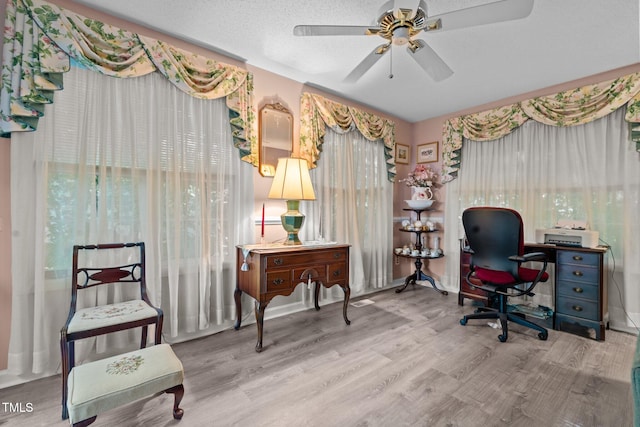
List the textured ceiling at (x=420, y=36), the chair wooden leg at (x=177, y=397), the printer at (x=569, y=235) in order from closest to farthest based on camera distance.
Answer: the chair wooden leg at (x=177, y=397) → the textured ceiling at (x=420, y=36) → the printer at (x=569, y=235)

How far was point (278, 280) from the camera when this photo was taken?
221 cm

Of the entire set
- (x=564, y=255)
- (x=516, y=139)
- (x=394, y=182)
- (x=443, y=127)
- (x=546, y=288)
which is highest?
(x=443, y=127)

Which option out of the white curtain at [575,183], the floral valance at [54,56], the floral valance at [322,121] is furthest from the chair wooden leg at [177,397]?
the white curtain at [575,183]

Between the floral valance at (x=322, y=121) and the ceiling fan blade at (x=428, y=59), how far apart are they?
1236 mm

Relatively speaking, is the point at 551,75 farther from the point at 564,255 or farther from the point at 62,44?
the point at 62,44

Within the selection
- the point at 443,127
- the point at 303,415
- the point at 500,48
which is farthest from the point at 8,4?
the point at 443,127

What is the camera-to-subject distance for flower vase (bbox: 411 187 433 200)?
3.70 m

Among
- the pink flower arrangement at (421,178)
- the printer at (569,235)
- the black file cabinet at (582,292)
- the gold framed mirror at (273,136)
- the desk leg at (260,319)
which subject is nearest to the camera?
the desk leg at (260,319)

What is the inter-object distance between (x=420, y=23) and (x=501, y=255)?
1.89 m

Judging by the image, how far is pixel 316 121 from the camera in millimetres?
3021

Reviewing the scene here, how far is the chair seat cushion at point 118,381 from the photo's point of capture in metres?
1.10

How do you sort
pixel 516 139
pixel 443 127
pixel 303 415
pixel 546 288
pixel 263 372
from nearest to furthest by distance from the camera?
1. pixel 303 415
2. pixel 263 372
3. pixel 546 288
4. pixel 516 139
5. pixel 443 127

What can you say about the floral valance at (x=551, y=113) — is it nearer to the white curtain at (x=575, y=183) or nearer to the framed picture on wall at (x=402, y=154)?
the white curtain at (x=575, y=183)

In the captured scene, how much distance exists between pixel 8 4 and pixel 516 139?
441 centimetres
